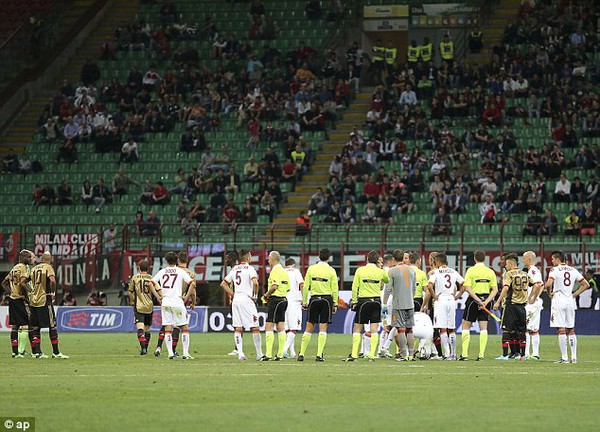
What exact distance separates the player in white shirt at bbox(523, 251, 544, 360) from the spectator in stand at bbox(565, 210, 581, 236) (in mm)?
13063

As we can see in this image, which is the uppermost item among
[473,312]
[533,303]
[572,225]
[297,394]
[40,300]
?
[572,225]

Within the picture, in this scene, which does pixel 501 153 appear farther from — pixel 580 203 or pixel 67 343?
pixel 67 343

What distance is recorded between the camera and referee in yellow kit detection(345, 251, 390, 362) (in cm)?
2553

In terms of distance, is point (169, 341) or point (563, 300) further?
point (169, 341)

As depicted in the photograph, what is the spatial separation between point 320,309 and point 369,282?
1204mm

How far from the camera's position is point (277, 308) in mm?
25797

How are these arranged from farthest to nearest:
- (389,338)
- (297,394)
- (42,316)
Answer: (389,338) < (42,316) < (297,394)

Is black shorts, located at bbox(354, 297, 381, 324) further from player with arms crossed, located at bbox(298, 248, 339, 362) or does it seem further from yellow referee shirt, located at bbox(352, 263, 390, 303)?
player with arms crossed, located at bbox(298, 248, 339, 362)

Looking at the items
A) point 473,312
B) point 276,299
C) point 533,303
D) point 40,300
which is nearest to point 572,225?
point 533,303

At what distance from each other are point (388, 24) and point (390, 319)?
96.5 feet

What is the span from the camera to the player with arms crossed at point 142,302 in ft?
92.0

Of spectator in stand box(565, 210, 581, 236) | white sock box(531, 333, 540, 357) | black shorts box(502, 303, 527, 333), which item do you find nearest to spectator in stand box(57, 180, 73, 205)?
spectator in stand box(565, 210, 581, 236)

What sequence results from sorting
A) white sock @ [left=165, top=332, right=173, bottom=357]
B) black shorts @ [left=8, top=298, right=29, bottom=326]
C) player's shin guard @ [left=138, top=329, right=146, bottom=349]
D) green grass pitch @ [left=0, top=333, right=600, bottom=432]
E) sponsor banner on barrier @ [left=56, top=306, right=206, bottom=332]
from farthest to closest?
sponsor banner on barrier @ [left=56, top=306, right=206, bottom=332] → player's shin guard @ [left=138, top=329, right=146, bottom=349] → black shorts @ [left=8, top=298, right=29, bottom=326] → white sock @ [left=165, top=332, right=173, bottom=357] → green grass pitch @ [left=0, top=333, right=600, bottom=432]

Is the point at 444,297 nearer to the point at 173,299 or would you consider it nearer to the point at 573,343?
the point at 573,343
